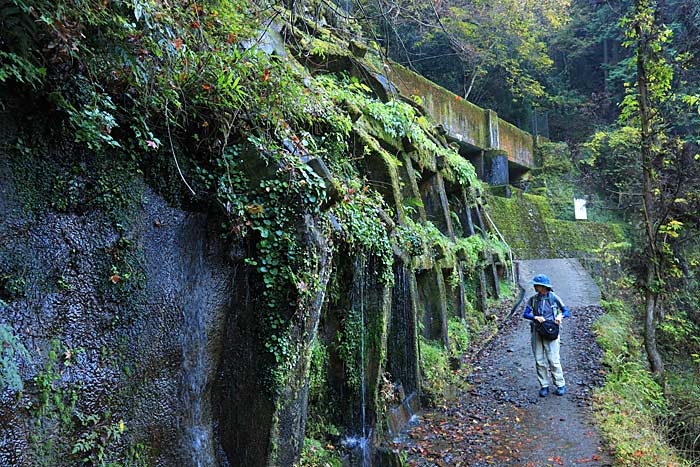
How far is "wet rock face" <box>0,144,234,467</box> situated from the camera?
9.97 ft

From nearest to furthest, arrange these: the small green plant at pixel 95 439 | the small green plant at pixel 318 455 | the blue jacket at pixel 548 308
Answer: the small green plant at pixel 95 439 → the small green plant at pixel 318 455 → the blue jacket at pixel 548 308

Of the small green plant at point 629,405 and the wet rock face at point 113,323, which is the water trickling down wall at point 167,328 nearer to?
the wet rock face at point 113,323

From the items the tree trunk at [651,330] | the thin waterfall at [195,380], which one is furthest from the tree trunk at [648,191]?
the thin waterfall at [195,380]

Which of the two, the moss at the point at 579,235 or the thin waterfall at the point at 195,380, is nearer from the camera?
the thin waterfall at the point at 195,380

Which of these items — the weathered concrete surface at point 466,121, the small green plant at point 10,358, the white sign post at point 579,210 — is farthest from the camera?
the white sign post at point 579,210

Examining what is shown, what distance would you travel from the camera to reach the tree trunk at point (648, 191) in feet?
27.6

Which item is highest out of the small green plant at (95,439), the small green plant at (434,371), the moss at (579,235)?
the moss at (579,235)

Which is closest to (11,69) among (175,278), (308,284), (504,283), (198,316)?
(175,278)

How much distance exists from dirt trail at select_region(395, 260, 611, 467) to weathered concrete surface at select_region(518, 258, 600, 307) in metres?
3.28

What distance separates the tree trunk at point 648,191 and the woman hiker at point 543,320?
6.89ft

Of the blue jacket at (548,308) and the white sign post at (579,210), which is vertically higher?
the white sign post at (579,210)

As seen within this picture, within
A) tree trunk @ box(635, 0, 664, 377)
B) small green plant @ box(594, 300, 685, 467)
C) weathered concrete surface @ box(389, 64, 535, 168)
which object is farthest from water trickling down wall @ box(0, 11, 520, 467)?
weathered concrete surface @ box(389, 64, 535, 168)

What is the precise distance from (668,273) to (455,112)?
1223cm

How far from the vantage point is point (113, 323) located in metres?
3.56
